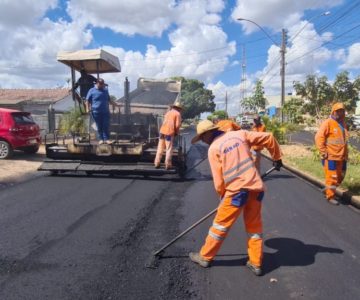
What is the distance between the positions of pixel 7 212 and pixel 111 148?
3.46 metres

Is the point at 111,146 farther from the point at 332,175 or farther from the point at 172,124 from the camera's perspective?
the point at 332,175

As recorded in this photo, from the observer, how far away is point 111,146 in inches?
364

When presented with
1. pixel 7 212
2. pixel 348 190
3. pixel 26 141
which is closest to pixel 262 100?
pixel 26 141

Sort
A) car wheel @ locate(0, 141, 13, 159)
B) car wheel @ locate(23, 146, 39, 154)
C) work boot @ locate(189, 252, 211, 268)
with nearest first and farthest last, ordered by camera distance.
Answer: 1. work boot @ locate(189, 252, 211, 268)
2. car wheel @ locate(0, 141, 13, 159)
3. car wheel @ locate(23, 146, 39, 154)

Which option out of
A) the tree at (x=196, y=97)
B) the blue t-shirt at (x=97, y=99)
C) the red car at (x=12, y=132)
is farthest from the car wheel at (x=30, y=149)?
the tree at (x=196, y=97)

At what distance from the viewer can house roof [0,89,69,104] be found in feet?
113

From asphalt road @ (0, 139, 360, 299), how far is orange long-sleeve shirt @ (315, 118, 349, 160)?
890 mm

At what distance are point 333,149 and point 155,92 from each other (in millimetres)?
7697

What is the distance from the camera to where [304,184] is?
8891mm

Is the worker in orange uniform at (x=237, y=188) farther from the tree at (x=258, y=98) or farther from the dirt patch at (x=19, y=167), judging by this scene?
the tree at (x=258, y=98)

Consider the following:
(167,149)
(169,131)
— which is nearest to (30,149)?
(167,149)

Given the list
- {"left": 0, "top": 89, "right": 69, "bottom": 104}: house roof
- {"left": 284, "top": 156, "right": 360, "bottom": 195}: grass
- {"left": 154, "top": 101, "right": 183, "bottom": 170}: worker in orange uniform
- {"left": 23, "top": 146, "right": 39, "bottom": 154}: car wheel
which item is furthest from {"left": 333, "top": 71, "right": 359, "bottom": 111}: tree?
{"left": 0, "top": 89, "right": 69, "bottom": 104}: house roof

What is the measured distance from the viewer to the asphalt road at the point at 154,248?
11.6ft

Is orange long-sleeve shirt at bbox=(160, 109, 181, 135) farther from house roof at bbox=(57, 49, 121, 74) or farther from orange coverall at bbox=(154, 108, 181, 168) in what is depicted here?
house roof at bbox=(57, 49, 121, 74)
